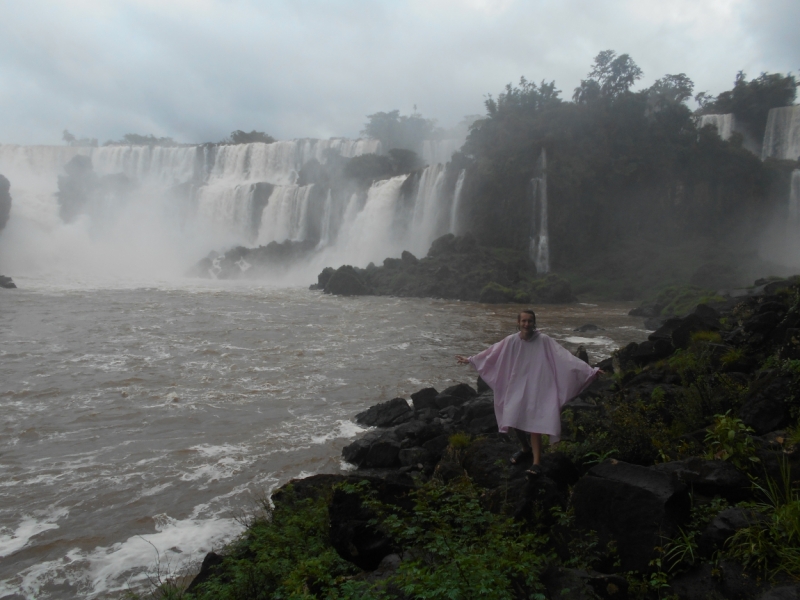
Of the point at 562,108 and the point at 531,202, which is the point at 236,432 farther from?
the point at 562,108

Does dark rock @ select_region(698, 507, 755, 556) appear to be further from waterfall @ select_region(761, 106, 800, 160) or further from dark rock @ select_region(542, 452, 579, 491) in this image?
waterfall @ select_region(761, 106, 800, 160)

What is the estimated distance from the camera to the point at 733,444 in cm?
405

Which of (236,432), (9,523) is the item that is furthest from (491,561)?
(236,432)

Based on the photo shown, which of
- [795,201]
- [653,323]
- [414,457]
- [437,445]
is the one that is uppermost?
[795,201]

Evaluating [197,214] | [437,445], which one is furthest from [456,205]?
[437,445]

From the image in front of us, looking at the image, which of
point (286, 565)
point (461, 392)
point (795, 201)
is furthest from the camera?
point (795, 201)

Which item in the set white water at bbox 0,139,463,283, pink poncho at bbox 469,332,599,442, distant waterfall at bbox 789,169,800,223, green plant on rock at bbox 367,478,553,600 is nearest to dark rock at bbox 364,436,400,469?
pink poncho at bbox 469,332,599,442

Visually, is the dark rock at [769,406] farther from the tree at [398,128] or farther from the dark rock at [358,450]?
the tree at [398,128]

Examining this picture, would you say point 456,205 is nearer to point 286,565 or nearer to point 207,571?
point 207,571

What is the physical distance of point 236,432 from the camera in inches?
356

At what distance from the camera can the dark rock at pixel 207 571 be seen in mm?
4366

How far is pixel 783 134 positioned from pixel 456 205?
2411cm

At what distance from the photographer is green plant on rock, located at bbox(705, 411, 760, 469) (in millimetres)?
3947

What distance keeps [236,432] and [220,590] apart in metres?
5.42
